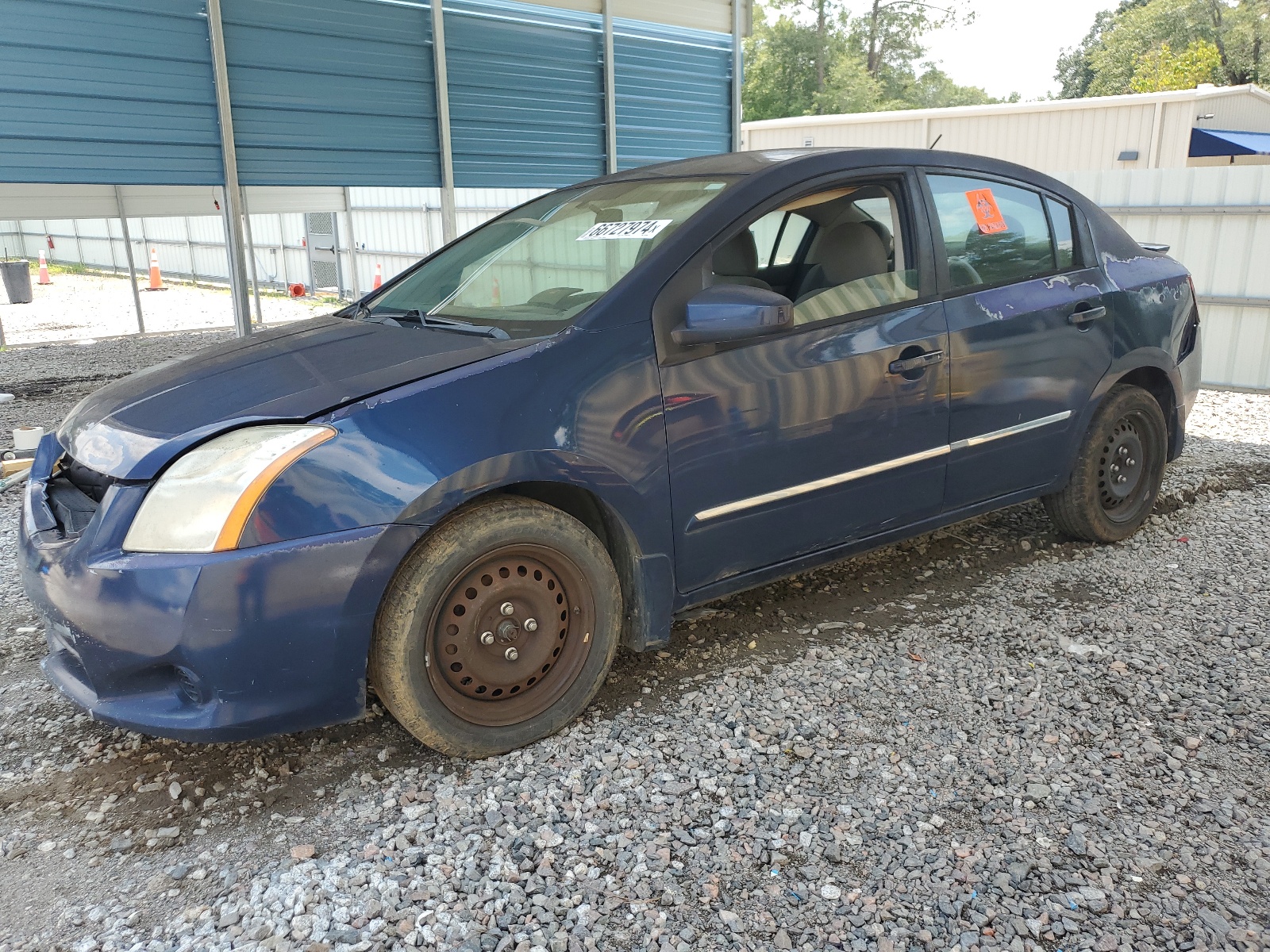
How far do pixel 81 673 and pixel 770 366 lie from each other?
2112 millimetres

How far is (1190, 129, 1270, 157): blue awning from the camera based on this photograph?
17.0 meters

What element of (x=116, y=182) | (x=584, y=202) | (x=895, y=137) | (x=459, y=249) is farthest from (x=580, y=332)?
(x=895, y=137)

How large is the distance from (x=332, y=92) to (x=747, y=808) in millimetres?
5985

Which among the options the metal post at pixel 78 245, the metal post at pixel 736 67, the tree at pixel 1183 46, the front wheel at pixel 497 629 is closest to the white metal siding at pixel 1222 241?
the metal post at pixel 736 67

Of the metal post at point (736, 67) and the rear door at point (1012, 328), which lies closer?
the rear door at point (1012, 328)

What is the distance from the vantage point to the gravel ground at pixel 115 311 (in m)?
13.9

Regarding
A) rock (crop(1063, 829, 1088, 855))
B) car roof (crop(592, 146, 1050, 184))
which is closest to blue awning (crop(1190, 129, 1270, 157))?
car roof (crop(592, 146, 1050, 184))

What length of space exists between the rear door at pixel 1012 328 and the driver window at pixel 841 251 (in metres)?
0.18

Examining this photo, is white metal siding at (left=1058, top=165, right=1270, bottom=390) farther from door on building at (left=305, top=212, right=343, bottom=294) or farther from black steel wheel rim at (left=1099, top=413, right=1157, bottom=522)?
door on building at (left=305, top=212, right=343, bottom=294)

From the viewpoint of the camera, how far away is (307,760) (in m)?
2.82

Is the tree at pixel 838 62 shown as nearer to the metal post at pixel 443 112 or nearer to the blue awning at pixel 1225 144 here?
the blue awning at pixel 1225 144

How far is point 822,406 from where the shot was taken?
10.4ft

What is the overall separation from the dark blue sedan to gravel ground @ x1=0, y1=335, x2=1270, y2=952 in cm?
29

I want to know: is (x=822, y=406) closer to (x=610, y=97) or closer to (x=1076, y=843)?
(x=1076, y=843)
